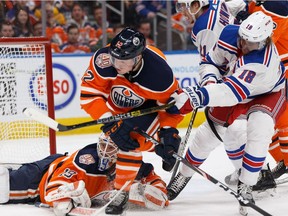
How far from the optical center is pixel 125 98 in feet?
11.6

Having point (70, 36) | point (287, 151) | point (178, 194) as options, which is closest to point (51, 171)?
point (178, 194)

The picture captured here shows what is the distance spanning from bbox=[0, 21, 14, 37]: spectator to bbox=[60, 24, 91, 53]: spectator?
635mm

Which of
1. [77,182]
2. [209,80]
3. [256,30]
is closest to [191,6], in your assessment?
[209,80]

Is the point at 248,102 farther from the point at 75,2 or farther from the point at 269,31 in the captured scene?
the point at 75,2

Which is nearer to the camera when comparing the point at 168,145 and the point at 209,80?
the point at 168,145

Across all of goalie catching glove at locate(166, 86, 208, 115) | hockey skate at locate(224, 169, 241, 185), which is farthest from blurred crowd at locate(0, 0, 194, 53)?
goalie catching glove at locate(166, 86, 208, 115)

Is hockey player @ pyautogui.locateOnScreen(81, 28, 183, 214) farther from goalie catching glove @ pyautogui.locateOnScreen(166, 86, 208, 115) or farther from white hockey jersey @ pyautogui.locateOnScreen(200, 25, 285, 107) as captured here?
white hockey jersey @ pyautogui.locateOnScreen(200, 25, 285, 107)

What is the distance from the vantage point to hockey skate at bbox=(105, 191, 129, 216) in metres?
3.43

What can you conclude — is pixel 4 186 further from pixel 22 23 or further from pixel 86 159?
pixel 22 23

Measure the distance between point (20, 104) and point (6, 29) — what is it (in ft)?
5.17

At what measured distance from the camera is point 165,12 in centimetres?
725

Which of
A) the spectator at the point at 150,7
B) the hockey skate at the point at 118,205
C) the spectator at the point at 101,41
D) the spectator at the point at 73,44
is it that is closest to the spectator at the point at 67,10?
the spectator at the point at 73,44

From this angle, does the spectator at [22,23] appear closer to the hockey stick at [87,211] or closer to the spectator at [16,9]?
the spectator at [16,9]

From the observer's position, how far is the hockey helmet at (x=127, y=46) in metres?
3.35
